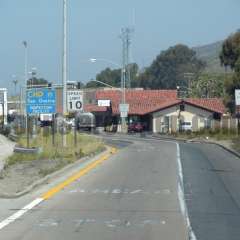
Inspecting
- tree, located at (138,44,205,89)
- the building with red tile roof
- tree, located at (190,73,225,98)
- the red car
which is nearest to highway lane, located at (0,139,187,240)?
the building with red tile roof

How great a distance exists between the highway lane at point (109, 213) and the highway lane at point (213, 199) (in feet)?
1.18

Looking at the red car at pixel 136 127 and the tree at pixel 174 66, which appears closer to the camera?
the red car at pixel 136 127

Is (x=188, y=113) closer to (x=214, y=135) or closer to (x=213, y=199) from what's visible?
(x=214, y=135)

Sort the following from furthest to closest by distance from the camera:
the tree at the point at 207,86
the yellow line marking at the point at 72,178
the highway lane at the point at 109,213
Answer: the tree at the point at 207,86 < the yellow line marking at the point at 72,178 < the highway lane at the point at 109,213

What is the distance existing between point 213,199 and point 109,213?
146 inches

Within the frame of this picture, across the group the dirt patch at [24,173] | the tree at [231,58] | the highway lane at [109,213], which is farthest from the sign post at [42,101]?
the tree at [231,58]

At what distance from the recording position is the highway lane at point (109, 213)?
12469mm

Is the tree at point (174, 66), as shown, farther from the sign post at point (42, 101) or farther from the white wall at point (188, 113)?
the sign post at point (42, 101)

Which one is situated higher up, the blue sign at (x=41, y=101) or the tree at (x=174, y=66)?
the tree at (x=174, y=66)

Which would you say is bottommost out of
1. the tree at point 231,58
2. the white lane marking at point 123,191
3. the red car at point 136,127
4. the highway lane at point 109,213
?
the highway lane at point 109,213

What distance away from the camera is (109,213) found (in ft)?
50.2

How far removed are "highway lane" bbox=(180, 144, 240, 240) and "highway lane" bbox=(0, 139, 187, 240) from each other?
0.36 m

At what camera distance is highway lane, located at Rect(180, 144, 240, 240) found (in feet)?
42.4

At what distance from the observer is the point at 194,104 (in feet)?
303
